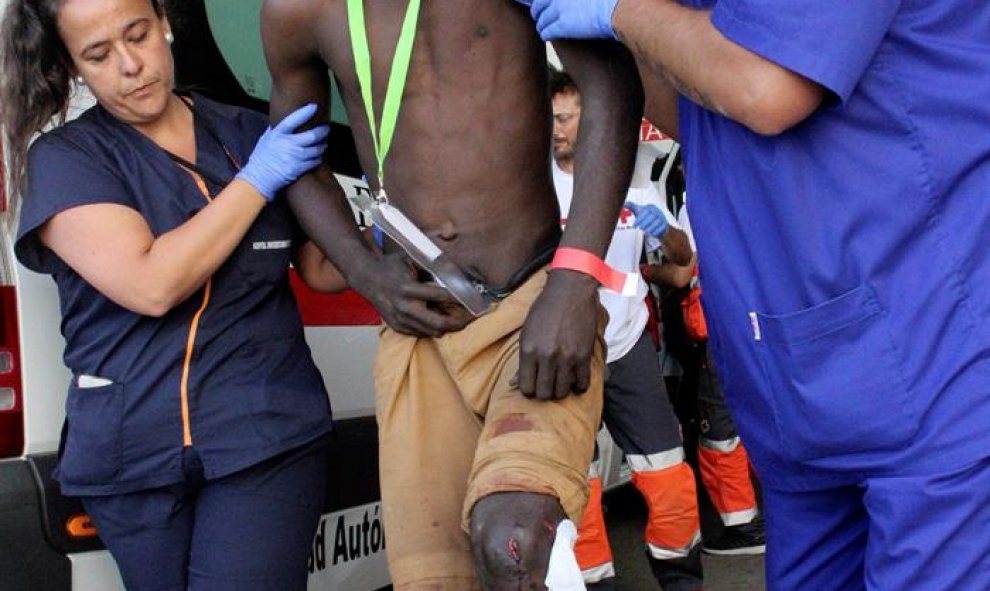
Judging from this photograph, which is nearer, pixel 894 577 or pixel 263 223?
pixel 894 577

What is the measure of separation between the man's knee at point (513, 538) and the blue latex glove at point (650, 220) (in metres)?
2.60

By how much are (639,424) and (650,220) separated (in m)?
0.75

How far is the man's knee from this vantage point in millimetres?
1777

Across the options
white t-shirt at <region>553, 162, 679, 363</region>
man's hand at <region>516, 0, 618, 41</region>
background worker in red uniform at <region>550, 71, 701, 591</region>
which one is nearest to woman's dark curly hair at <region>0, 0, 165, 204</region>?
man's hand at <region>516, 0, 618, 41</region>

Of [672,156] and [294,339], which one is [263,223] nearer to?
[294,339]

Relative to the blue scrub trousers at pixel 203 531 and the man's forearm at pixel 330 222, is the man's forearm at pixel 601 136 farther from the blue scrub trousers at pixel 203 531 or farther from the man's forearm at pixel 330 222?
the blue scrub trousers at pixel 203 531

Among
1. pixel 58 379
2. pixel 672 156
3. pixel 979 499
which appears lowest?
pixel 672 156

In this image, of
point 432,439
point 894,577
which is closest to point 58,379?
point 432,439

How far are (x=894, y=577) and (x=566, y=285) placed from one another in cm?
68

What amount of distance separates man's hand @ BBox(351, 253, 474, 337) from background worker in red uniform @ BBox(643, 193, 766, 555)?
3.11m

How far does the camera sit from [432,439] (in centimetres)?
213

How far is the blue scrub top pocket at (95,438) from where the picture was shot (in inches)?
89.9

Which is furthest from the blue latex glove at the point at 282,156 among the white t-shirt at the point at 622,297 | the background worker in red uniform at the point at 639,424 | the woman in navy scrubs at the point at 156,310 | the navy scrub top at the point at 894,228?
the white t-shirt at the point at 622,297

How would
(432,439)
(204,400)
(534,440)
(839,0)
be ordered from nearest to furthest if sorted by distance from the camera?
(839,0) → (534,440) → (432,439) → (204,400)
